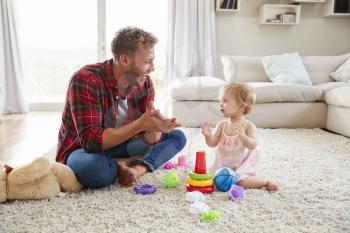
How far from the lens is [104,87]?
1.70 meters

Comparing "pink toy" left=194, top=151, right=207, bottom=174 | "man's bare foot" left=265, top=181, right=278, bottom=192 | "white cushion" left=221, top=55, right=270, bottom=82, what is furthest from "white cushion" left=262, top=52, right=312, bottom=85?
"pink toy" left=194, top=151, right=207, bottom=174

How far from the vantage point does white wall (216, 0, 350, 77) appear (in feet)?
15.5

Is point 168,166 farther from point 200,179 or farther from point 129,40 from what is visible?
point 129,40

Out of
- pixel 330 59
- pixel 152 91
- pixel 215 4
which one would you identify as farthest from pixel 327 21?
pixel 152 91

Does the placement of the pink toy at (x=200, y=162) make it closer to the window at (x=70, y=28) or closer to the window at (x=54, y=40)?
the window at (x=70, y=28)

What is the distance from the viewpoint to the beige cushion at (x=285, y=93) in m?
3.43

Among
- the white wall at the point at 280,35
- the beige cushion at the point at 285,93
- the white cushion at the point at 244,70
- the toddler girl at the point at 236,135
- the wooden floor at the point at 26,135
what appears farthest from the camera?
the white wall at the point at 280,35

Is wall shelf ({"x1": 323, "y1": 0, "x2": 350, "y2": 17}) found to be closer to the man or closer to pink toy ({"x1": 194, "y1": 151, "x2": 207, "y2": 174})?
the man

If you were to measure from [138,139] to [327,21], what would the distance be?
3.79 meters

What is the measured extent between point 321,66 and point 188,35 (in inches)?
63.5

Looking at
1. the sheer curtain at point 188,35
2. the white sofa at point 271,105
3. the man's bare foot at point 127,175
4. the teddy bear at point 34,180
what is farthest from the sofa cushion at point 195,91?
the teddy bear at point 34,180

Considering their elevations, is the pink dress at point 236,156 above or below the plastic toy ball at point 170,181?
above

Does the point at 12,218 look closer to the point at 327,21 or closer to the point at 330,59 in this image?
the point at 330,59

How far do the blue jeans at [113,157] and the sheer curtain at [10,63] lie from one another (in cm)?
301
